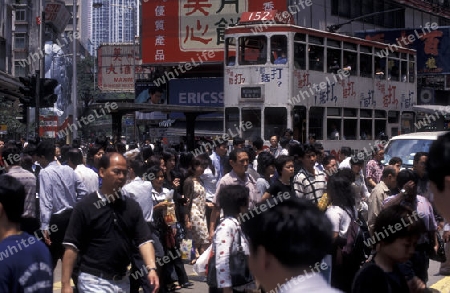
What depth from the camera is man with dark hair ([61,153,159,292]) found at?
530cm

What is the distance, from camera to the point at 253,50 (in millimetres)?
19000

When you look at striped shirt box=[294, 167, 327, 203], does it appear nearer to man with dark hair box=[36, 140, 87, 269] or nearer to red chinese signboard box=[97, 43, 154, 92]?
man with dark hair box=[36, 140, 87, 269]

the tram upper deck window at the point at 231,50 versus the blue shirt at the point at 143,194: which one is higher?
the tram upper deck window at the point at 231,50

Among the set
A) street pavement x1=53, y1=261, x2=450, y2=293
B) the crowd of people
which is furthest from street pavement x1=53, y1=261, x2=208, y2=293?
the crowd of people

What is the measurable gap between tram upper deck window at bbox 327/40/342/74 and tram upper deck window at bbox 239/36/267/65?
1.68m

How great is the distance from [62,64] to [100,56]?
3.81 metres

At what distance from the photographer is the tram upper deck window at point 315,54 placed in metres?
18.9

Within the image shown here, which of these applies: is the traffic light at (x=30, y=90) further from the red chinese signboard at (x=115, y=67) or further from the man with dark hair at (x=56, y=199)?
the red chinese signboard at (x=115, y=67)

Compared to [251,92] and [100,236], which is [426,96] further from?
[100,236]

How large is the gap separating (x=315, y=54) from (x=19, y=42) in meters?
55.9

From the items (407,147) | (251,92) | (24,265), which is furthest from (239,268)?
(251,92)

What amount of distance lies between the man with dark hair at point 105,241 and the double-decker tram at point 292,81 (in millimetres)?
12834

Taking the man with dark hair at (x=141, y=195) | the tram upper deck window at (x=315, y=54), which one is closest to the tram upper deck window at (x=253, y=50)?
the tram upper deck window at (x=315, y=54)

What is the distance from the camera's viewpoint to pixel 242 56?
753 inches
